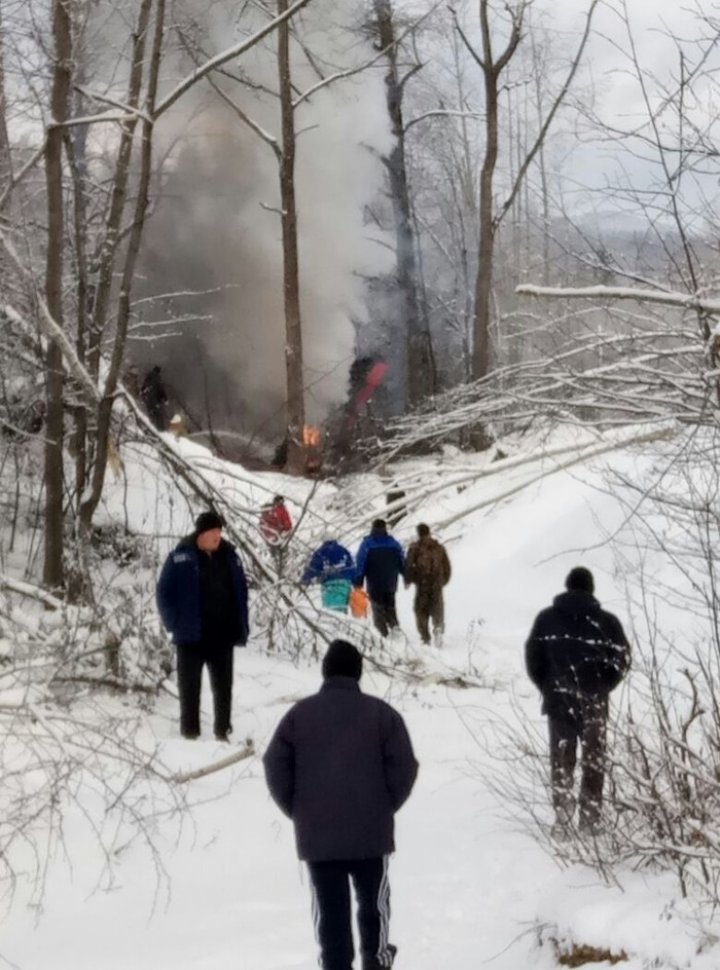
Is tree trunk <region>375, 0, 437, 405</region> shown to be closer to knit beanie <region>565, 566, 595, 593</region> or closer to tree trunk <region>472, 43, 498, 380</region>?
tree trunk <region>472, 43, 498, 380</region>

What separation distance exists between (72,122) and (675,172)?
17.5 ft

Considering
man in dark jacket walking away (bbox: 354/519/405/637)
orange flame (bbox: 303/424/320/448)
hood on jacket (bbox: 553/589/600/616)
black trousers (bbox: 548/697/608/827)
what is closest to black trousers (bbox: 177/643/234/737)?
black trousers (bbox: 548/697/608/827)

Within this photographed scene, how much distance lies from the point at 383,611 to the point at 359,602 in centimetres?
35

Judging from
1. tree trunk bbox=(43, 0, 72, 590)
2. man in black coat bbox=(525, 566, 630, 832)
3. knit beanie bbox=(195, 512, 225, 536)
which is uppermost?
tree trunk bbox=(43, 0, 72, 590)

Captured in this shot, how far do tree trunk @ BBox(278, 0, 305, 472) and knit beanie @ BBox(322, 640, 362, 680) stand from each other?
15816 mm

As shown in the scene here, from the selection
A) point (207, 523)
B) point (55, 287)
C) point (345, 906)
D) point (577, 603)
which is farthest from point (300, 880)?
point (55, 287)

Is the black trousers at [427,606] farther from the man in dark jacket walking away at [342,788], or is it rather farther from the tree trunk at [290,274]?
the man in dark jacket walking away at [342,788]

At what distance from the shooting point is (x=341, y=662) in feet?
17.9

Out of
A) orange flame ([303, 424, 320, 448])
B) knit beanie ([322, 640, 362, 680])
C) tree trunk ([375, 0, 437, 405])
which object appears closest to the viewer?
knit beanie ([322, 640, 362, 680])

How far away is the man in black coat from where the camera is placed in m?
7.68

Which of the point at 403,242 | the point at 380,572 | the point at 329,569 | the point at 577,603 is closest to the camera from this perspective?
the point at 577,603

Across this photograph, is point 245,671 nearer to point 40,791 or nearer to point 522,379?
point 40,791

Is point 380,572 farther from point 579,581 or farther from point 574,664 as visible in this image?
point 574,664

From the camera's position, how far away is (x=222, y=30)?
905 inches
